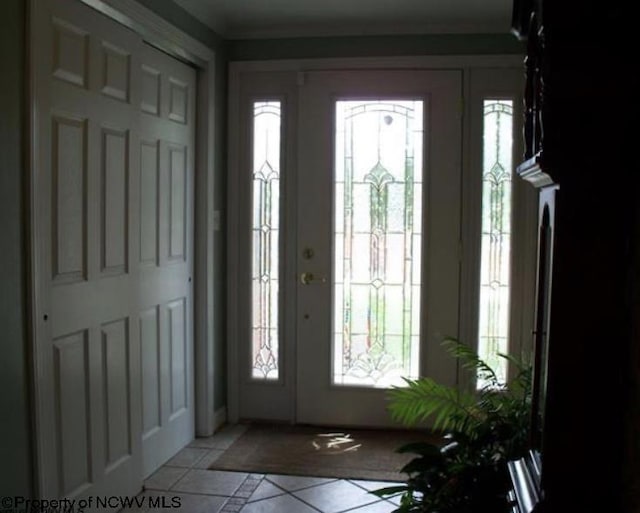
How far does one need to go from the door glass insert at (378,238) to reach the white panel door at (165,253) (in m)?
0.87

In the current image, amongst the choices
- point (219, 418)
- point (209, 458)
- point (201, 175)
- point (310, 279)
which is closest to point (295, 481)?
point (209, 458)

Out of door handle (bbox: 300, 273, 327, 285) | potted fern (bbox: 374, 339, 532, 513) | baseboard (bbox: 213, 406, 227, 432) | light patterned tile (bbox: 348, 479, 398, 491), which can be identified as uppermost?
door handle (bbox: 300, 273, 327, 285)

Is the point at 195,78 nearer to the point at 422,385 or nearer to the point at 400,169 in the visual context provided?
the point at 400,169

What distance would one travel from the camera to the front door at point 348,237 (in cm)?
371

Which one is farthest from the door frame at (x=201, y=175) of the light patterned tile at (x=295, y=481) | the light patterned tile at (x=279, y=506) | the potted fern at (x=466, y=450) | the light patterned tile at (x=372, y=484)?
the potted fern at (x=466, y=450)

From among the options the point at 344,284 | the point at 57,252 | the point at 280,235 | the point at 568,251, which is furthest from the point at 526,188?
the point at 568,251

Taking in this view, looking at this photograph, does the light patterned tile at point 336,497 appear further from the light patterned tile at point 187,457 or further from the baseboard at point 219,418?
the baseboard at point 219,418

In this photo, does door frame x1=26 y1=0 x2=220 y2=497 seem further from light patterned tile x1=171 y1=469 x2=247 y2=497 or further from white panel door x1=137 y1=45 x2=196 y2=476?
light patterned tile x1=171 y1=469 x2=247 y2=497

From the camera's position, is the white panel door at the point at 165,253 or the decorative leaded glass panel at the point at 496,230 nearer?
the white panel door at the point at 165,253

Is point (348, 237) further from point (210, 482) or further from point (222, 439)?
point (210, 482)

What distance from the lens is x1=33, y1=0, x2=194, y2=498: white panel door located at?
221 centimetres

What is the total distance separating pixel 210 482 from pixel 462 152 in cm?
217

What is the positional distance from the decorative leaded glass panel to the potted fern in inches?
62.0

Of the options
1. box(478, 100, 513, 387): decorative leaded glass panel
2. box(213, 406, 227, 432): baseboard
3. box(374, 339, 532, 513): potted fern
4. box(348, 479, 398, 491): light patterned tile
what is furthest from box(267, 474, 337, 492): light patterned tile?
box(478, 100, 513, 387): decorative leaded glass panel
